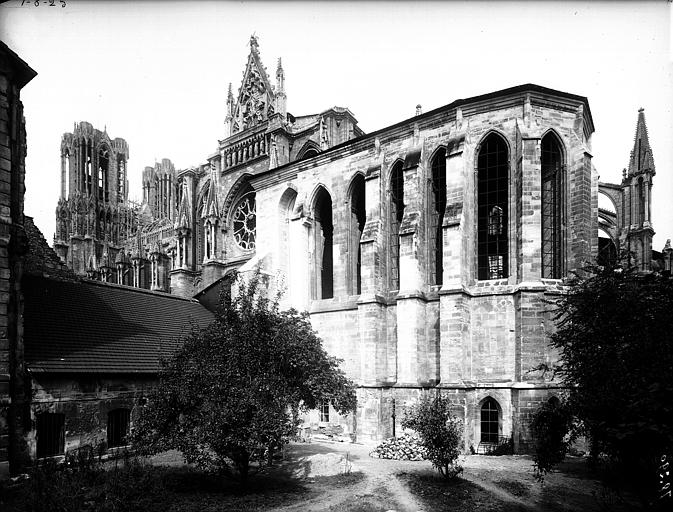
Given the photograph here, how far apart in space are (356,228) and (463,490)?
13.8 metres

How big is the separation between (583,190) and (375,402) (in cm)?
1229

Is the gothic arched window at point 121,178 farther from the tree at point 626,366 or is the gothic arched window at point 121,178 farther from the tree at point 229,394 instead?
the tree at point 626,366

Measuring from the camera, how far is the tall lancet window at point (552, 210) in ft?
62.8

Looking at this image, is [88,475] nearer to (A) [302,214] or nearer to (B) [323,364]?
(B) [323,364]

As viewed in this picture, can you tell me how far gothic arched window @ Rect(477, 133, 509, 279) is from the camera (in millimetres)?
19469

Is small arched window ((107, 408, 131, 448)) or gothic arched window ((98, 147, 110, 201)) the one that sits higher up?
gothic arched window ((98, 147, 110, 201))

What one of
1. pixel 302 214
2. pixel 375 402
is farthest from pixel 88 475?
pixel 302 214

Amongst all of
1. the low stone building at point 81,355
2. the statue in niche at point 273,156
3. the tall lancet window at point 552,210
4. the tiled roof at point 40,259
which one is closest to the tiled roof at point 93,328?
the low stone building at point 81,355

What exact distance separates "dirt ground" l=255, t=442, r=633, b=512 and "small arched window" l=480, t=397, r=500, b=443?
1.68 m

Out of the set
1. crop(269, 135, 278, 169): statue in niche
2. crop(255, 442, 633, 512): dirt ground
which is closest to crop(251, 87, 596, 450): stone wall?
crop(255, 442, 633, 512): dirt ground

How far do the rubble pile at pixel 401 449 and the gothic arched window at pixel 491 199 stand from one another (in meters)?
7.20

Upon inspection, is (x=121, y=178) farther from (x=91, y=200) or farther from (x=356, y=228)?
(x=356, y=228)

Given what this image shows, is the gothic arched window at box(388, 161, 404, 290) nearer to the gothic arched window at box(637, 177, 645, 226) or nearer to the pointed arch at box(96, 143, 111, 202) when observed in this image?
the gothic arched window at box(637, 177, 645, 226)

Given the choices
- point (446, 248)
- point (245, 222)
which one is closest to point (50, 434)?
point (446, 248)
